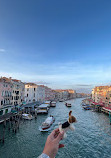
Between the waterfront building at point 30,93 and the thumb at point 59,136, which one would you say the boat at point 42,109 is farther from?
the thumb at point 59,136

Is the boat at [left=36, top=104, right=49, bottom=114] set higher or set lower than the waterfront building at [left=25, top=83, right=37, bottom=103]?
lower

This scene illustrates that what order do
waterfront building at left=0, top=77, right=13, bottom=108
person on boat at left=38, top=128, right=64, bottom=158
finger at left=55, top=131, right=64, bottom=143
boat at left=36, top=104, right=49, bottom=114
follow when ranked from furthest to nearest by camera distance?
boat at left=36, top=104, right=49, bottom=114 < waterfront building at left=0, top=77, right=13, bottom=108 < finger at left=55, top=131, right=64, bottom=143 < person on boat at left=38, top=128, right=64, bottom=158

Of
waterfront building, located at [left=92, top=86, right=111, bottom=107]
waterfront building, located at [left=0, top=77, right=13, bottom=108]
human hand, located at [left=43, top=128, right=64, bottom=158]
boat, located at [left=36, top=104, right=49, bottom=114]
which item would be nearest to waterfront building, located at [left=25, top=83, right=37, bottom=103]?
boat, located at [left=36, top=104, right=49, bottom=114]

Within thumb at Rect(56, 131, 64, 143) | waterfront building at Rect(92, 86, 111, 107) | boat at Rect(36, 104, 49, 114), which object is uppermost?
thumb at Rect(56, 131, 64, 143)

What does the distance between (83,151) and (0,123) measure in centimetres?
2130

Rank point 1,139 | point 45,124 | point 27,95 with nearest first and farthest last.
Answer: point 1,139
point 45,124
point 27,95

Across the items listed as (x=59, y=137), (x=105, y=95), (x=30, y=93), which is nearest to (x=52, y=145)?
(x=59, y=137)

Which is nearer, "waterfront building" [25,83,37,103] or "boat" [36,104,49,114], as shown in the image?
"boat" [36,104,49,114]

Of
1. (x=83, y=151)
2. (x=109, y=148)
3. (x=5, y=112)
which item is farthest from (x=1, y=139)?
(x=109, y=148)

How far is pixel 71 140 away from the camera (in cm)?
1933

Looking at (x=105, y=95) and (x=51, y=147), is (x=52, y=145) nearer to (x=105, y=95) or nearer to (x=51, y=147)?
(x=51, y=147)

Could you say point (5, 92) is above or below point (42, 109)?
above

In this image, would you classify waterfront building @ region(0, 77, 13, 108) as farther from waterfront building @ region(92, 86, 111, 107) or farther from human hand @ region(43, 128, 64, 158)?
waterfront building @ region(92, 86, 111, 107)

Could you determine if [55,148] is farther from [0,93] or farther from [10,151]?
[0,93]
